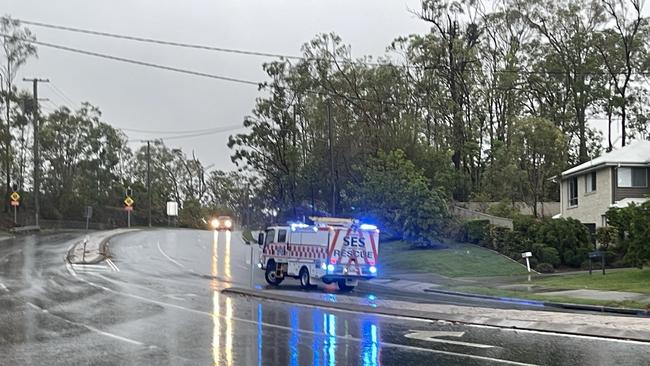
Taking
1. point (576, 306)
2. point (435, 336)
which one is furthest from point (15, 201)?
point (435, 336)

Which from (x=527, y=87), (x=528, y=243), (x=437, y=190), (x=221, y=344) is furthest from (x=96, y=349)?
(x=527, y=87)

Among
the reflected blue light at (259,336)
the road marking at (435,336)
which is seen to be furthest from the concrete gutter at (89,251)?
the road marking at (435,336)

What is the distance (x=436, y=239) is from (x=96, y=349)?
99.0 ft

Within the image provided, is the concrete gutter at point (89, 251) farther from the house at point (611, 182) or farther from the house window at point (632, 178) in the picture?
the house window at point (632, 178)

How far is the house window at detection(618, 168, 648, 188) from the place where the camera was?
38.8 m

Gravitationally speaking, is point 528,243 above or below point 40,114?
below

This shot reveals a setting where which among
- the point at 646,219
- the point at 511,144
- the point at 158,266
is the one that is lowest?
the point at 158,266

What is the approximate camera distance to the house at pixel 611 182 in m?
38.8

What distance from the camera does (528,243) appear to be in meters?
36.1

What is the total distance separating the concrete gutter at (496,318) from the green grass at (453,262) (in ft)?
45.8

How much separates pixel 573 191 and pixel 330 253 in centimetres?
2475

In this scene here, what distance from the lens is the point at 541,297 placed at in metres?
22.0

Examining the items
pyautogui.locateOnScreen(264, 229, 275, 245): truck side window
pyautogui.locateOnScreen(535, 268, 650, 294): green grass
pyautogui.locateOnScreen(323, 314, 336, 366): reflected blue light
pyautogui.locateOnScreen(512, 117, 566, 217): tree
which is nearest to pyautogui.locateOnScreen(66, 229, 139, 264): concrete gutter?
pyautogui.locateOnScreen(264, 229, 275, 245): truck side window

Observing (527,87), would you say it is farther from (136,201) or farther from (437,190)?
(136,201)
